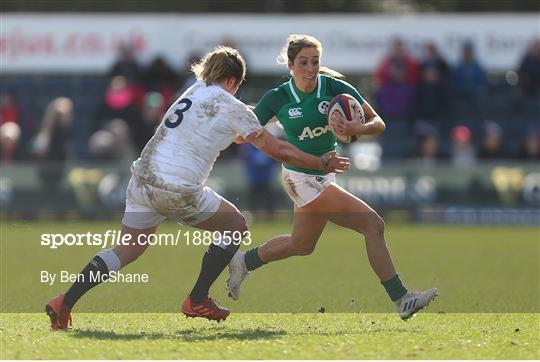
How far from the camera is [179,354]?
7238 mm

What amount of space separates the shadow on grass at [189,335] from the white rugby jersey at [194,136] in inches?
39.4

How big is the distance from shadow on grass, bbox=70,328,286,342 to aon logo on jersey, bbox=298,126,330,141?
5.17 feet

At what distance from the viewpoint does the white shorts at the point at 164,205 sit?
8.40 meters

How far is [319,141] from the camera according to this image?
920 centimetres

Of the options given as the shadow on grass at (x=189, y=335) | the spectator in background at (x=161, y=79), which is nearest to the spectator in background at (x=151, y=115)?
the spectator in background at (x=161, y=79)

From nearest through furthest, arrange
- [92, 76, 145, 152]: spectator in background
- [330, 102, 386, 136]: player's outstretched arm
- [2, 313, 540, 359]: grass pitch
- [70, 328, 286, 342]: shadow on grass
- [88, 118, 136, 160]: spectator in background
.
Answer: [2, 313, 540, 359]: grass pitch
[70, 328, 286, 342]: shadow on grass
[330, 102, 386, 136]: player's outstretched arm
[88, 118, 136, 160]: spectator in background
[92, 76, 145, 152]: spectator in background

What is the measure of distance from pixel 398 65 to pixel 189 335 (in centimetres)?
1494

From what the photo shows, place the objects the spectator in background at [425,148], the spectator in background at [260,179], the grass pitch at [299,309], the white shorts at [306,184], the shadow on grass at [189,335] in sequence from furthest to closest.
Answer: the spectator in background at [425,148] < the spectator in background at [260,179] < the white shorts at [306,184] < the shadow on grass at [189,335] < the grass pitch at [299,309]

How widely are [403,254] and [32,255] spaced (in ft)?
15.1

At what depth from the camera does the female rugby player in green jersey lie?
905 cm

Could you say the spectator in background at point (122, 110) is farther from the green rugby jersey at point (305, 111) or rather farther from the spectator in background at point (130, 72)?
the green rugby jersey at point (305, 111)

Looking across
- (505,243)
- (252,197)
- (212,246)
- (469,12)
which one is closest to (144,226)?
(212,246)

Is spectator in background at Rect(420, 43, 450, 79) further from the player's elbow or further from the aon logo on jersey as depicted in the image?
the player's elbow

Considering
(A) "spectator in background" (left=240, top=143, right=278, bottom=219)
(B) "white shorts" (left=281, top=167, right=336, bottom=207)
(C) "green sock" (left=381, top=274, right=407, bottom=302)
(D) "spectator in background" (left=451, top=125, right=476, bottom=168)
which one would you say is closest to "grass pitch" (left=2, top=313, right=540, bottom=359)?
(C) "green sock" (left=381, top=274, right=407, bottom=302)
